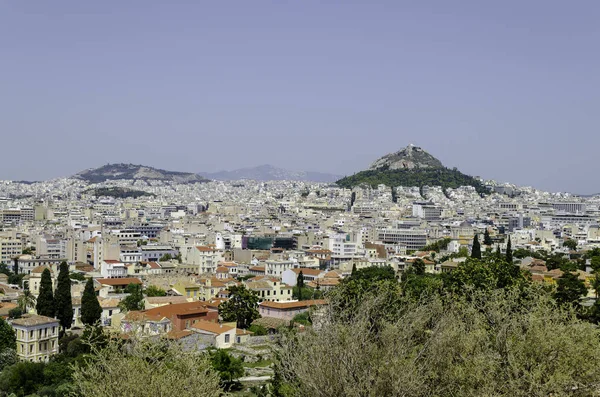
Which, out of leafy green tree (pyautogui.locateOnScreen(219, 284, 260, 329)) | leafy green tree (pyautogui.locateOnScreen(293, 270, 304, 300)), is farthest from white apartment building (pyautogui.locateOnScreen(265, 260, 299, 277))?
leafy green tree (pyautogui.locateOnScreen(219, 284, 260, 329))

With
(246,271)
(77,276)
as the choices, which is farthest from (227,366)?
(246,271)

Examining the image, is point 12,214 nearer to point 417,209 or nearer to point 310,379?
point 417,209

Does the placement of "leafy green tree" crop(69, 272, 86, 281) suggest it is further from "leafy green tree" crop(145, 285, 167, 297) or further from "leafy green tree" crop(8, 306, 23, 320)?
"leafy green tree" crop(8, 306, 23, 320)

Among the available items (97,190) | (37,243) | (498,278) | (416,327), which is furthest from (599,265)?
(97,190)

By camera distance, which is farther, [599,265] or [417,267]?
[417,267]

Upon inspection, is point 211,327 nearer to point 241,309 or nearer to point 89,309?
point 241,309

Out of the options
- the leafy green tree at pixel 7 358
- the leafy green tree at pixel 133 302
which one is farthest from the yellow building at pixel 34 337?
the leafy green tree at pixel 133 302
